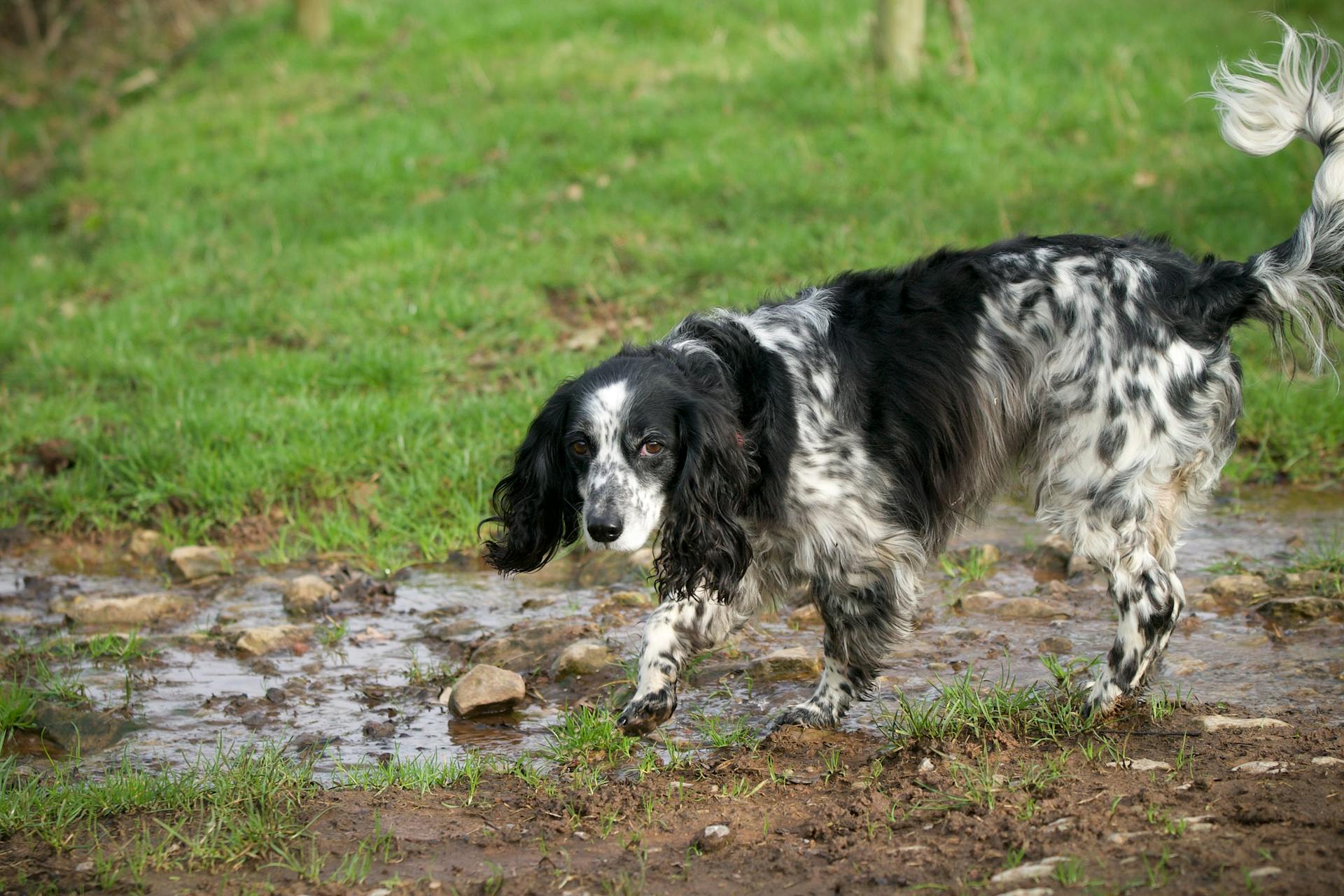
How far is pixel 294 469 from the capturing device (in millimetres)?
5723

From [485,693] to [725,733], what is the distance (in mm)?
728

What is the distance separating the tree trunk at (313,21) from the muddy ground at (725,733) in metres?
7.59

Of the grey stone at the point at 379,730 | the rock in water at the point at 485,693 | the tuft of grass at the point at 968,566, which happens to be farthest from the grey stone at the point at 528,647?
the tuft of grass at the point at 968,566

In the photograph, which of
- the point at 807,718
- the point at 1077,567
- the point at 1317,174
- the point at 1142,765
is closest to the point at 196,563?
Answer: the point at 807,718

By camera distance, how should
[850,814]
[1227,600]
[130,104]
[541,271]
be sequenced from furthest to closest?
[130,104]
[541,271]
[1227,600]
[850,814]

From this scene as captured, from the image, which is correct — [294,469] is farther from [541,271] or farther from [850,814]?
[850,814]

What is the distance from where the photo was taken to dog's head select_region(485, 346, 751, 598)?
3551mm

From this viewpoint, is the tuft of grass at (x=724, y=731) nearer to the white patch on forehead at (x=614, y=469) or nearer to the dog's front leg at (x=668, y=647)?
the dog's front leg at (x=668, y=647)

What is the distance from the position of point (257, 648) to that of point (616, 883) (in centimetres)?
213

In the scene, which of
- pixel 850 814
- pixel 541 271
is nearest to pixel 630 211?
pixel 541 271

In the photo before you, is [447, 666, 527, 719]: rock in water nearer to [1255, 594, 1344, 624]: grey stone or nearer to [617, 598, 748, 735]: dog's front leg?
[617, 598, 748, 735]: dog's front leg

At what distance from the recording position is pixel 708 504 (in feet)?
11.7

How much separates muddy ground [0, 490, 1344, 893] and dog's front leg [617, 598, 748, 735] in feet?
0.32

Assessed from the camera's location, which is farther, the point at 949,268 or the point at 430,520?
the point at 430,520
